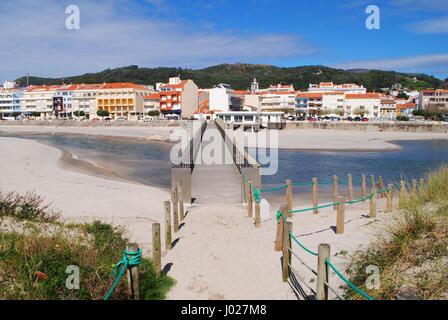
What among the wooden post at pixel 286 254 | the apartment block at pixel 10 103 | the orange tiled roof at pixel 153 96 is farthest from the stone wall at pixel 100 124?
the wooden post at pixel 286 254

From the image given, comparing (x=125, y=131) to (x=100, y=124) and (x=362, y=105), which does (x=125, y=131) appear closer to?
(x=100, y=124)

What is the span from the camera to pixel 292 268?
248 inches

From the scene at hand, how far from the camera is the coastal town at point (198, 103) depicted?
97.2 m

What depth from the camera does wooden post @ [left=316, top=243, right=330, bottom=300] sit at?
482 centimetres

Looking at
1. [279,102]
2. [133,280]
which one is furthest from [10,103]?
[133,280]

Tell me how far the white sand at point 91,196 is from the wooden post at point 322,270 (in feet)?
12.5

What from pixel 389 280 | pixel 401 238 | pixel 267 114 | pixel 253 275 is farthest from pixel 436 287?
pixel 267 114

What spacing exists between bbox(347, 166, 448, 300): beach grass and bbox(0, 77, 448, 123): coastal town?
81.9 m

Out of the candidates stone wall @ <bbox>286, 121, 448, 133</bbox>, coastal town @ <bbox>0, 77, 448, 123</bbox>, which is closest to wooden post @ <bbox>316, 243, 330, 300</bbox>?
stone wall @ <bbox>286, 121, 448, 133</bbox>

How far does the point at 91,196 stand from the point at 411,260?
1109 cm

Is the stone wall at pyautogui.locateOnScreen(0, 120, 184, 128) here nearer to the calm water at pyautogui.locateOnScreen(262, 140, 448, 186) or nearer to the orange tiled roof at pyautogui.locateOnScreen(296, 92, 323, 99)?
the orange tiled roof at pyautogui.locateOnScreen(296, 92, 323, 99)

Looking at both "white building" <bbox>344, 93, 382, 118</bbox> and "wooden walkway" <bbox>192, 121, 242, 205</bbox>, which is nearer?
"wooden walkway" <bbox>192, 121, 242, 205</bbox>

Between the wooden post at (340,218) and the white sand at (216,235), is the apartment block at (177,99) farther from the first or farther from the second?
the wooden post at (340,218)
